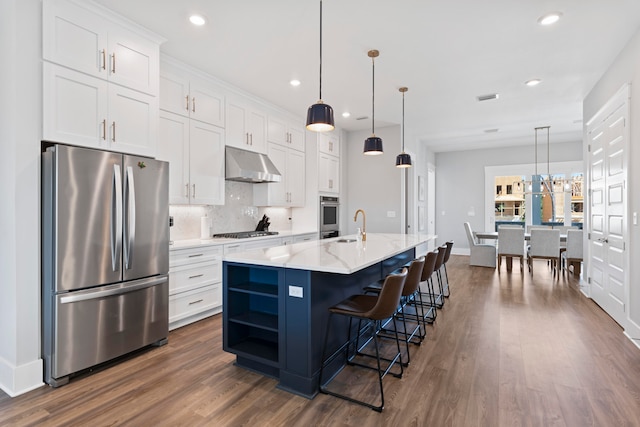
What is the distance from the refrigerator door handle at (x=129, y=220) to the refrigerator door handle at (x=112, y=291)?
17 cm

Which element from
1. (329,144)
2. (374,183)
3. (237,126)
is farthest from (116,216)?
(374,183)

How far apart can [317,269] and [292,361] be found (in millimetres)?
701

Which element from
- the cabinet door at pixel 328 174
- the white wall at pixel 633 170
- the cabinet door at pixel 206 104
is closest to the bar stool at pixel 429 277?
the white wall at pixel 633 170

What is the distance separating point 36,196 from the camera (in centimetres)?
238

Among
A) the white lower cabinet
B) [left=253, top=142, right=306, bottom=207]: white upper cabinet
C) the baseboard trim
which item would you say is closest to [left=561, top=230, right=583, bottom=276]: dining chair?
[left=253, top=142, right=306, bottom=207]: white upper cabinet

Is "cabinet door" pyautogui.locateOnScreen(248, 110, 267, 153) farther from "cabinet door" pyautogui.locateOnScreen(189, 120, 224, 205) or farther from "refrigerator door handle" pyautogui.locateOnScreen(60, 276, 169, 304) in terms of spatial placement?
"refrigerator door handle" pyautogui.locateOnScreen(60, 276, 169, 304)

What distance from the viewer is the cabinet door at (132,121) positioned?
280cm

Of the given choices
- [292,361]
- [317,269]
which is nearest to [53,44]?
[317,269]

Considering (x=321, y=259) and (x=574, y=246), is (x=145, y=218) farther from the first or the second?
(x=574, y=246)

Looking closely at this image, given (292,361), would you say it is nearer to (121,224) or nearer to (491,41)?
(121,224)

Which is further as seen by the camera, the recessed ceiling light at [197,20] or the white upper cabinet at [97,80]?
the recessed ceiling light at [197,20]

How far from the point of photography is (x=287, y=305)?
2.31 m

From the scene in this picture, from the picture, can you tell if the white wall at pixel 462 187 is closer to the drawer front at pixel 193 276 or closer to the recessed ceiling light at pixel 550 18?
the recessed ceiling light at pixel 550 18

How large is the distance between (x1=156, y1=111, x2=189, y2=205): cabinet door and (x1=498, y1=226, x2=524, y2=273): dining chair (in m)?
5.91
